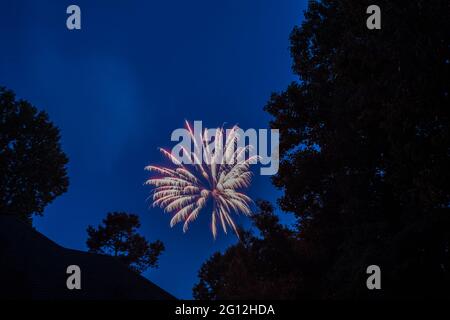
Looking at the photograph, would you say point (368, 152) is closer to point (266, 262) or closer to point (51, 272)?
point (266, 262)

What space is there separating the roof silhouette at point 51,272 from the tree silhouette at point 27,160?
41.6 ft

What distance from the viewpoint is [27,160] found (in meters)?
33.2

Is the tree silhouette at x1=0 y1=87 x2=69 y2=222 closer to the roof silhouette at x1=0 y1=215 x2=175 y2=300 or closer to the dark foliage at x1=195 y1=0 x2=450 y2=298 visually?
the roof silhouette at x1=0 y1=215 x2=175 y2=300

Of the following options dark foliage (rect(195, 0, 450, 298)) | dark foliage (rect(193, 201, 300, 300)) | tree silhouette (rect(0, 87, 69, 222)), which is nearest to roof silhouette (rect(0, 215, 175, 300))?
dark foliage (rect(193, 201, 300, 300))

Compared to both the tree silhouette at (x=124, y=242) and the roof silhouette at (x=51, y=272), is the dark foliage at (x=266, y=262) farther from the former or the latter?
the tree silhouette at (x=124, y=242)

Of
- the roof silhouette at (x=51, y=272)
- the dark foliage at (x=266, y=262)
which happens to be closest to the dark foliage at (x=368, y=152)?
the dark foliage at (x=266, y=262)

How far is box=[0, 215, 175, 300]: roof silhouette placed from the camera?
16.0 meters

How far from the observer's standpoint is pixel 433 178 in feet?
33.3

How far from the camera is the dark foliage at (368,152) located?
399 inches

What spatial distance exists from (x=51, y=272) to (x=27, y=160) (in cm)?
1872

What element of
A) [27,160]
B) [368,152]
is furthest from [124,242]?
[368,152]
